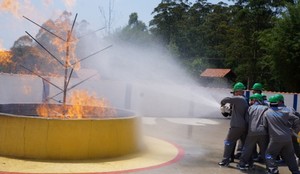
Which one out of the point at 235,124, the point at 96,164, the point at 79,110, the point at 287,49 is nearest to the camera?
the point at 96,164

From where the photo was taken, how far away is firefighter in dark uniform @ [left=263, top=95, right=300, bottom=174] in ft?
25.0

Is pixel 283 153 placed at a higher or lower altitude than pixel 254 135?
lower

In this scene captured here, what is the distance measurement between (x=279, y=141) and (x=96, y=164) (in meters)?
3.75

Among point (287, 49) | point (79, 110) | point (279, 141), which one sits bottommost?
point (279, 141)

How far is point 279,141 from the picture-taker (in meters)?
7.60

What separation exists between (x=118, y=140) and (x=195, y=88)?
1197 cm

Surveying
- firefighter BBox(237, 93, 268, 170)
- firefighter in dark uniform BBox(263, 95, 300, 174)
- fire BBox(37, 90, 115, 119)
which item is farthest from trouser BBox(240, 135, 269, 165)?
fire BBox(37, 90, 115, 119)

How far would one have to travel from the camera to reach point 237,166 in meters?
8.38

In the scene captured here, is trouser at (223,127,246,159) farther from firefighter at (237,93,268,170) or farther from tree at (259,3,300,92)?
tree at (259,3,300,92)

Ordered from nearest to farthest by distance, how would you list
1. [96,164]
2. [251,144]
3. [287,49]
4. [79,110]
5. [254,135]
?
[96,164], [254,135], [251,144], [79,110], [287,49]

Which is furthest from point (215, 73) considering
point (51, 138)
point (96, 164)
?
point (51, 138)

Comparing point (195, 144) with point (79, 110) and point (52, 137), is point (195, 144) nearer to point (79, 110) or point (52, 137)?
point (79, 110)

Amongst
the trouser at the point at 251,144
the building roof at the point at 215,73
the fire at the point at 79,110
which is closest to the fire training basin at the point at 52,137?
the fire at the point at 79,110

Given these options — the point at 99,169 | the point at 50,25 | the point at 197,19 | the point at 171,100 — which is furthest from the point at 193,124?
the point at 197,19
